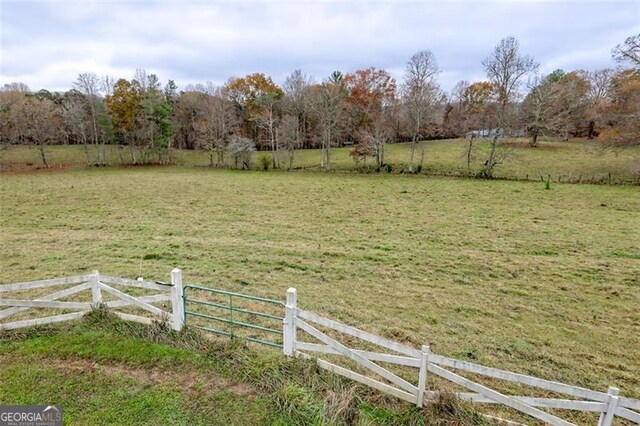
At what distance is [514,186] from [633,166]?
11.5 metres

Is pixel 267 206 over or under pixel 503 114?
under

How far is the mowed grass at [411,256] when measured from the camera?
679 cm

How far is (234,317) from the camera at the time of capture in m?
7.14

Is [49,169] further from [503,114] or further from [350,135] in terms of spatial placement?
[503,114]

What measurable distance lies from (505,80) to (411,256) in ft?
82.9

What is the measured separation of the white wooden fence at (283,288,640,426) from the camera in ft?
11.8

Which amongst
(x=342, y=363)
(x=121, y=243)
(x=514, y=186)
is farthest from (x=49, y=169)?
(x=514, y=186)

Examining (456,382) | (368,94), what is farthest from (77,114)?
(456,382)

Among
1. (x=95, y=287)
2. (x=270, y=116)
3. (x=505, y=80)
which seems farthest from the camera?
(x=270, y=116)

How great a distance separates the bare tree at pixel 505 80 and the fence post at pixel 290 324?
92.6ft

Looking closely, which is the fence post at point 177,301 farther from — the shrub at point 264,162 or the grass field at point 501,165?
the shrub at point 264,162

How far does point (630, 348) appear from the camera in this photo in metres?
6.42

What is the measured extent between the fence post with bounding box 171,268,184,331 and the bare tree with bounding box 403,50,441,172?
2921 cm

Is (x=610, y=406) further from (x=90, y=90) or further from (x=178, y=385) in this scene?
(x=90, y=90)
